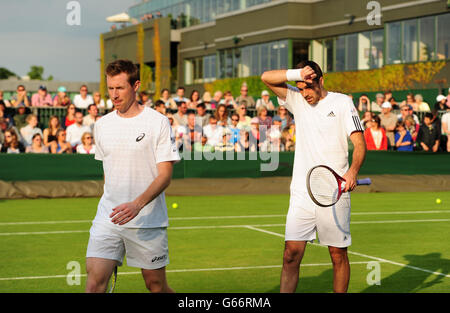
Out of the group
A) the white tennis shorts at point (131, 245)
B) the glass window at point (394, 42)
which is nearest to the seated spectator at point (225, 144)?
the white tennis shorts at point (131, 245)

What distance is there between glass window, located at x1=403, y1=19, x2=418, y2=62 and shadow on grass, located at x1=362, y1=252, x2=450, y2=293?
28884mm

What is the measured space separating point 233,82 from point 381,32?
40.3ft

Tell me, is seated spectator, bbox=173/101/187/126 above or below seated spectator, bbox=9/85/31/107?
below

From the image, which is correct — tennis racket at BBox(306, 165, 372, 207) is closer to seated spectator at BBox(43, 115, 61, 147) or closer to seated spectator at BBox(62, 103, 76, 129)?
seated spectator at BBox(43, 115, 61, 147)

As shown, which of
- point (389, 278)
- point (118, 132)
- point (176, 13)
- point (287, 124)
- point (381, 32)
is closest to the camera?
point (118, 132)

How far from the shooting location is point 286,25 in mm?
45406

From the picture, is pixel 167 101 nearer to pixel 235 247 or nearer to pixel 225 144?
pixel 225 144

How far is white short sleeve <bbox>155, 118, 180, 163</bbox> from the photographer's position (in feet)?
19.1

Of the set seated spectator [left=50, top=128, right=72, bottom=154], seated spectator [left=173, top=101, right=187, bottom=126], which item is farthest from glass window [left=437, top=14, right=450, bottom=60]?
seated spectator [left=50, top=128, right=72, bottom=154]

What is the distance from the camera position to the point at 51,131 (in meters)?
18.3

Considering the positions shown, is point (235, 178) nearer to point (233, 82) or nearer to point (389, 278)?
point (389, 278)

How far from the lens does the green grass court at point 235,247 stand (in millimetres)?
8602

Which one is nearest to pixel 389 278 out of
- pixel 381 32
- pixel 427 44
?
pixel 427 44

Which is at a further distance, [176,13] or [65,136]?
[176,13]
